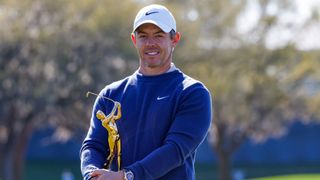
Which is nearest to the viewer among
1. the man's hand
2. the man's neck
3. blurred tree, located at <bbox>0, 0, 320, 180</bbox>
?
the man's hand

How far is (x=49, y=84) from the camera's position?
84.4 ft

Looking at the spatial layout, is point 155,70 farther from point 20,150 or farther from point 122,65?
point 20,150

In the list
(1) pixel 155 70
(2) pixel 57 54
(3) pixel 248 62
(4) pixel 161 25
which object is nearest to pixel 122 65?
(2) pixel 57 54

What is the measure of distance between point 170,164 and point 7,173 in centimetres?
2424

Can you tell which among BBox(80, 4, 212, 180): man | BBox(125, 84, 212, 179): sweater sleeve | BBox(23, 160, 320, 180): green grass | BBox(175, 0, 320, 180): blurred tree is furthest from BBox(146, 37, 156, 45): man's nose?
BBox(23, 160, 320, 180): green grass

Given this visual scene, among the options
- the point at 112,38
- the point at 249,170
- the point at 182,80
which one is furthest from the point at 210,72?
the point at 182,80

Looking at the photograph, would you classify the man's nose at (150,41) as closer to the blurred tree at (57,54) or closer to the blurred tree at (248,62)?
the blurred tree at (57,54)

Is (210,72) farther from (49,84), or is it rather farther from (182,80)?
(182,80)

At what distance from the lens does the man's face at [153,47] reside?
15.3ft

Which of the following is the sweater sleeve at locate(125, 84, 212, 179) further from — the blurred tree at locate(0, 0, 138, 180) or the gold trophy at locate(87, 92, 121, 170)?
the blurred tree at locate(0, 0, 138, 180)

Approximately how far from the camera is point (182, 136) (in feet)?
14.9

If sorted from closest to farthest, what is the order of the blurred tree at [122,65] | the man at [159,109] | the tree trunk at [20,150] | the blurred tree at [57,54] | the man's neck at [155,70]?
the man at [159,109]
the man's neck at [155,70]
the blurred tree at [57,54]
the blurred tree at [122,65]
the tree trunk at [20,150]

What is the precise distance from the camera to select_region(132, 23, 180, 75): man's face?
4.66 m

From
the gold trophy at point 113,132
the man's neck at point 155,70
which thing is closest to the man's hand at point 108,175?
the gold trophy at point 113,132
